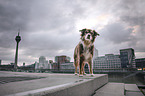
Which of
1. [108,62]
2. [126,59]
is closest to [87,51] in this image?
[108,62]

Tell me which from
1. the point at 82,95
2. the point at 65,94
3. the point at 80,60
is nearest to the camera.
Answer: the point at 65,94

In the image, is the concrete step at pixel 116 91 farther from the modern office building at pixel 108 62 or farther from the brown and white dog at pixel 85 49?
the modern office building at pixel 108 62

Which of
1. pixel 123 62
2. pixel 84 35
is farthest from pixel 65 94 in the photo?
pixel 123 62

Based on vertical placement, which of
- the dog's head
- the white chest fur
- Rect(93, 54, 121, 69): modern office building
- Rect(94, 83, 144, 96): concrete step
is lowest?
Rect(93, 54, 121, 69): modern office building

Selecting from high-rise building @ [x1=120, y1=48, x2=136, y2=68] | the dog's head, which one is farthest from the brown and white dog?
high-rise building @ [x1=120, y1=48, x2=136, y2=68]

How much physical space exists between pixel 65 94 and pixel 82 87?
3.40 ft

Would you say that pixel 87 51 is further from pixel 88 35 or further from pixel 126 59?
pixel 126 59

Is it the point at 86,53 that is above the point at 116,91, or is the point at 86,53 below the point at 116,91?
above

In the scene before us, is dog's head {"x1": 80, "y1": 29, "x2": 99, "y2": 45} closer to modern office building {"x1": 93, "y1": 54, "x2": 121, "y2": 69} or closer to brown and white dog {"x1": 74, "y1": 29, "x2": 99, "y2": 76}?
brown and white dog {"x1": 74, "y1": 29, "x2": 99, "y2": 76}

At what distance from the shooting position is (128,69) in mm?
103188

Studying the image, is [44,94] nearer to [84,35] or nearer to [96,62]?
[84,35]

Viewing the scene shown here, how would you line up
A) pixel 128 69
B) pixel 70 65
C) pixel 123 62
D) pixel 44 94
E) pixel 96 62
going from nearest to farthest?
pixel 44 94 < pixel 128 69 < pixel 123 62 < pixel 96 62 < pixel 70 65

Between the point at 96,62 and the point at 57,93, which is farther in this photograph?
the point at 96,62

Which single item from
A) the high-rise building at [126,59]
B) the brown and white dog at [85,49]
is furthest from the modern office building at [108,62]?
the brown and white dog at [85,49]
